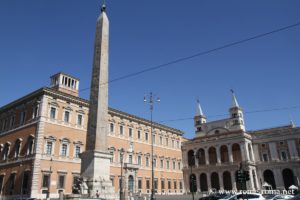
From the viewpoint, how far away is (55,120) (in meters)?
27.9

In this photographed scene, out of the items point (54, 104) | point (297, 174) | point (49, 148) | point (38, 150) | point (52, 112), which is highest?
point (54, 104)

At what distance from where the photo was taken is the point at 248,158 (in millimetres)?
41281

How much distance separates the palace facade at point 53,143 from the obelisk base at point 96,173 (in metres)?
6.87

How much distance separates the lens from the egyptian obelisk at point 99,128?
50.6ft

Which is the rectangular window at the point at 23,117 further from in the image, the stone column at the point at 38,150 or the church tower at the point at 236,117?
the church tower at the point at 236,117

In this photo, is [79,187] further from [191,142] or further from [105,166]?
[191,142]

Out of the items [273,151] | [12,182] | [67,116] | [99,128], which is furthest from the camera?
[273,151]

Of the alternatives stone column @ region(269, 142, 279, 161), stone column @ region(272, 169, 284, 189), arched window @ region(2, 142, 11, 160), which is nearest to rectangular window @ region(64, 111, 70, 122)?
arched window @ region(2, 142, 11, 160)

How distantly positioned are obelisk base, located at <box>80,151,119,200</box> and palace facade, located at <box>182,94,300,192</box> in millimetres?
23881

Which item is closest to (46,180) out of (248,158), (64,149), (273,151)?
(64,149)

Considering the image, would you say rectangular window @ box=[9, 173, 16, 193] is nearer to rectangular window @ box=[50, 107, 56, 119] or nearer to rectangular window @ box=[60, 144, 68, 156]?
rectangular window @ box=[60, 144, 68, 156]

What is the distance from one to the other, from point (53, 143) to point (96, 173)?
529 inches

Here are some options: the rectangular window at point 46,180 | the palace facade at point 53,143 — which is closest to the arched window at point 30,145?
the palace facade at point 53,143

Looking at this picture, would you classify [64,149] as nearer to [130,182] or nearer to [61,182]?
[61,182]
